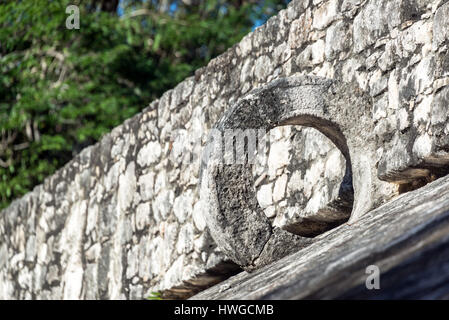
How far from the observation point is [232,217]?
171 inches

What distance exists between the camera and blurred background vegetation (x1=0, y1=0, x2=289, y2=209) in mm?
10500

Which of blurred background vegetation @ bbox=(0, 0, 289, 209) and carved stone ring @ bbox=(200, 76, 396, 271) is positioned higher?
blurred background vegetation @ bbox=(0, 0, 289, 209)

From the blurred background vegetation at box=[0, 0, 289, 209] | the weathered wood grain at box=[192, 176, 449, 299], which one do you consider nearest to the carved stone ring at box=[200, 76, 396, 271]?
the weathered wood grain at box=[192, 176, 449, 299]

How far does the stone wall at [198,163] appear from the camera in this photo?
4160 millimetres

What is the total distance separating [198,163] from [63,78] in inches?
226

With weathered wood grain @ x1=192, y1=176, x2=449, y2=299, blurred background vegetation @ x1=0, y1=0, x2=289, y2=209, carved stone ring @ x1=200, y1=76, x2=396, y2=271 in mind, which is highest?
blurred background vegetation @ x1=0, y1=0, x2=289, y2=209

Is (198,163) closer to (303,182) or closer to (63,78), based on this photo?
(303,182)

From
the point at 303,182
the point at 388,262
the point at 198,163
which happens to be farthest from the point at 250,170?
the point at 388,262

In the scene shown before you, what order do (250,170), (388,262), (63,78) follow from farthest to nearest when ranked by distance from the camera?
(63,78) < (250,170) < (388,262)

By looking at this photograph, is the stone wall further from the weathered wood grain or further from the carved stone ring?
the weathered wood grain

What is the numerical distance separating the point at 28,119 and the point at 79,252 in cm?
365

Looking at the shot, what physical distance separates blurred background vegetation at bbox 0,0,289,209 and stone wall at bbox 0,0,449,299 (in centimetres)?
185

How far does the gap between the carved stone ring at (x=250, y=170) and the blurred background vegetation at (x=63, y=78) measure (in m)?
5.92

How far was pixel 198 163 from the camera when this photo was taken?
5.85 metres
